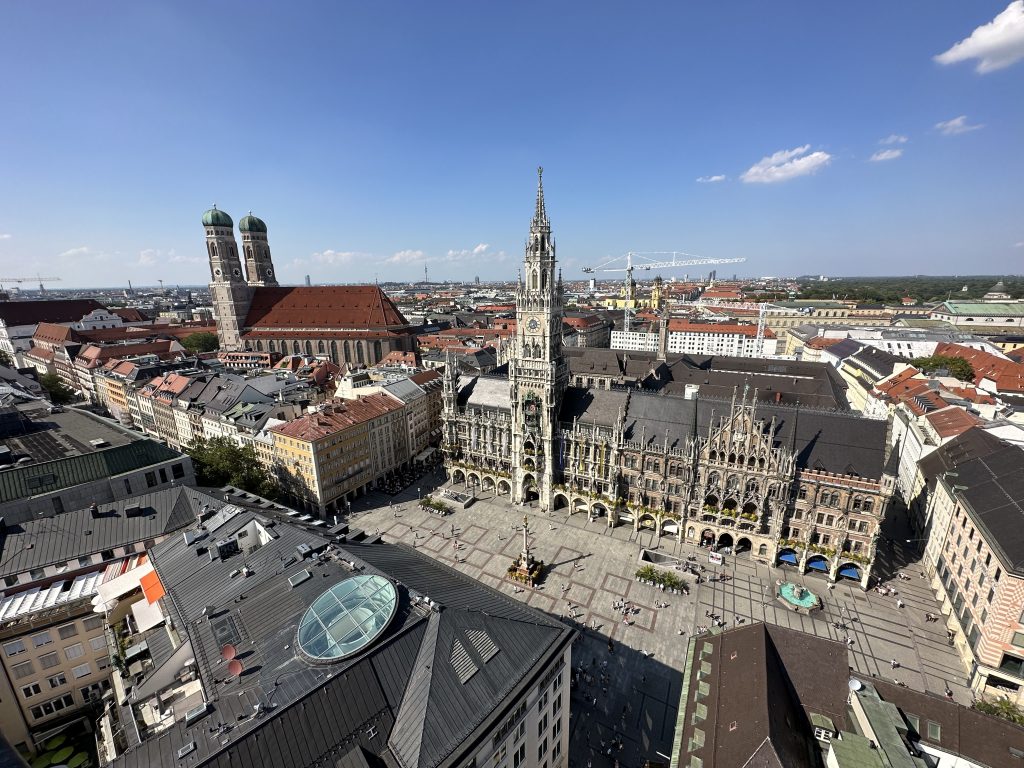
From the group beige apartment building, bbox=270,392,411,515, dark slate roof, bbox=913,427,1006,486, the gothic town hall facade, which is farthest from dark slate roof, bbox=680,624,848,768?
beige apartment building, bbox=270,392,411,515

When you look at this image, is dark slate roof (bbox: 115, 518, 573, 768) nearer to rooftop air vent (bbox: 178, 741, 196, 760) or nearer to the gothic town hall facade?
rooftop air vent (bbox: 178, 741, 196, 760)

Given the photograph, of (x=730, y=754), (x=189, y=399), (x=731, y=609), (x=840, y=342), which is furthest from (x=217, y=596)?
(x=840, y=342)

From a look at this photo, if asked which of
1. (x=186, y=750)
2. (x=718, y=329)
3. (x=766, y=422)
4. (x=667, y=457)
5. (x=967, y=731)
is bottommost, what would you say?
(x=967, y=731)

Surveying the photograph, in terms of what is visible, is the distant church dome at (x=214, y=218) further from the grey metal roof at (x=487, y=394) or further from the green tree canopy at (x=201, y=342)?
the grey metal roof at (x=487, y=394)

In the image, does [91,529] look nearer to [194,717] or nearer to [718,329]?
[194,717]

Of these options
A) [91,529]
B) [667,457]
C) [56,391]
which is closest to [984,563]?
[667,457]

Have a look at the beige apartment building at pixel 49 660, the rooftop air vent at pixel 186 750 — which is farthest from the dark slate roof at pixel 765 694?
the beige apartment building at pixel 49 660

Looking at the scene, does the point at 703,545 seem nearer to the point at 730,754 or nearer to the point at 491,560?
the point at 491,560

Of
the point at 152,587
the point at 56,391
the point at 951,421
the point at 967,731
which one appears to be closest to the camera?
the point at 967,731

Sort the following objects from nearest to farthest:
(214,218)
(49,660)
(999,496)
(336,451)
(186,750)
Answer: (186,750) < (49,660) < (999,496) < (336,451) < (214,218)
